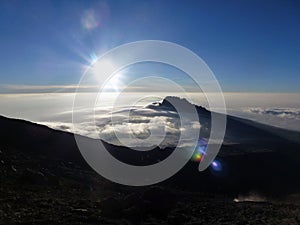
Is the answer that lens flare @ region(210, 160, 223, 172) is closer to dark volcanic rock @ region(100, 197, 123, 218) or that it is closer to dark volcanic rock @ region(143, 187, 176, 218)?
dark volcanic rock @ region(143, 187, 176, 218)

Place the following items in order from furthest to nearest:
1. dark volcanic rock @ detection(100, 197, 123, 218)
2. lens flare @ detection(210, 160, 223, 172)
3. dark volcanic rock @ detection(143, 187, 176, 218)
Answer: lens flare @ detection(210, 160, 223, 172), dark volcanic rock @ detection(143, 187, 176, 218), dark volcanic rock @ detection(100, 197, 123, 218)

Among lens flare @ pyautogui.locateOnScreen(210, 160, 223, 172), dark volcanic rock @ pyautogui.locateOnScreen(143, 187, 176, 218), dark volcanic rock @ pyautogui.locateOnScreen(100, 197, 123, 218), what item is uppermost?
dark volcanic rock @ pyautogui.locateOnScreen(100, 197, 123, 218)

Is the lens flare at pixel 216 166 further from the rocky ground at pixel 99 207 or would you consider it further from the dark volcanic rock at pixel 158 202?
the dark volcanic rock at pixel 158 202

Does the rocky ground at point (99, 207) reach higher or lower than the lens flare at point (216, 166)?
higher

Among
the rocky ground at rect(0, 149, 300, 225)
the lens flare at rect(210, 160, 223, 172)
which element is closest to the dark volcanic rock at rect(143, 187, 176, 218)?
the rocky ground at rect(0, 149, 300, 225)

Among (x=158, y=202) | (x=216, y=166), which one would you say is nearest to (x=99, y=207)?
(x=158, y=202)

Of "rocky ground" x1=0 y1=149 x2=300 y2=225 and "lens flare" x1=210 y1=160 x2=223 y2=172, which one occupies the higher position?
"rocky ground" x1=0 y1=149 x2=300 y2=225

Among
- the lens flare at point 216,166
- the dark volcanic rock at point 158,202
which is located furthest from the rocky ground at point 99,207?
the lens flare at point 216,166

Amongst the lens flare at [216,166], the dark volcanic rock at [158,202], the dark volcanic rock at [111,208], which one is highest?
the dark volcanic rock at [111,208]

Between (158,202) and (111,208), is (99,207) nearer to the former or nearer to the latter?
(111,208)
